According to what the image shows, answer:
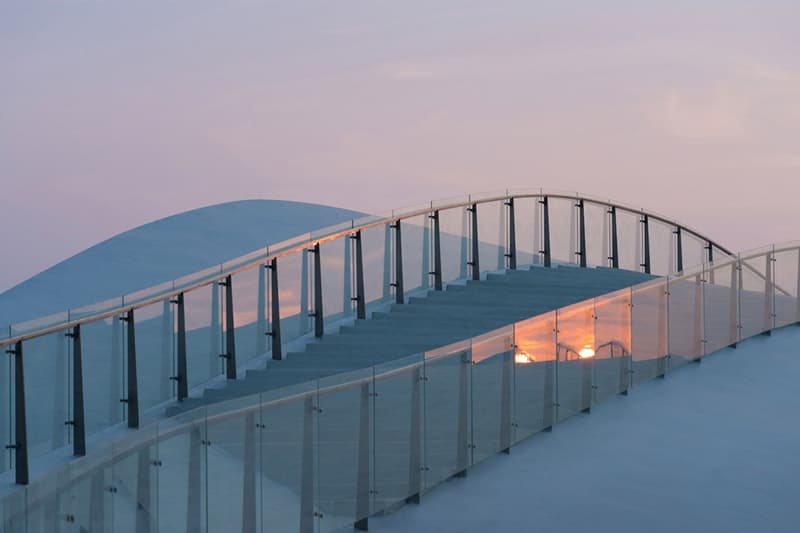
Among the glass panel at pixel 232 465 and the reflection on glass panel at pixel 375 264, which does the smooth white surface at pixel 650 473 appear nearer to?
the glass panel at pixel 232 465

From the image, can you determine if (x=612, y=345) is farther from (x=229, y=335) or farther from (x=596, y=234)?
(x=596, y=234)

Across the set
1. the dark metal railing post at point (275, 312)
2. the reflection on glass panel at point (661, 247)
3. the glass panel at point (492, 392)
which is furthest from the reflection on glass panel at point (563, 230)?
the glass panel at point (492, 392)

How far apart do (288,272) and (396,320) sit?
→ 144 centimetres

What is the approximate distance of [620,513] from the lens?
38.2 ft

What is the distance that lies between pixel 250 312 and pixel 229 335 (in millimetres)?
506

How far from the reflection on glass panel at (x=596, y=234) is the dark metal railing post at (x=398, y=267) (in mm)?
4342

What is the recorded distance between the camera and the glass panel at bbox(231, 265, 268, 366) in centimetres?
1553

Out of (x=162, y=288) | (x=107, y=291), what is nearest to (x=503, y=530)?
(x=162, y=288)

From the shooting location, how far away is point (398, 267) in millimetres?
17812

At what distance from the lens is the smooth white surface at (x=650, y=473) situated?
11500mm

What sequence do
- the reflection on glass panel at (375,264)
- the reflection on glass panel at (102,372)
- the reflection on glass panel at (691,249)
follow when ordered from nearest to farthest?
the reflection on glass panel at (102,372), the reflection on glass panel at (375,264), the reflection on glass panel at (691,249)

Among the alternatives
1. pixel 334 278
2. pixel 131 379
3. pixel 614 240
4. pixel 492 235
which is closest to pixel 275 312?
pixel 334 278

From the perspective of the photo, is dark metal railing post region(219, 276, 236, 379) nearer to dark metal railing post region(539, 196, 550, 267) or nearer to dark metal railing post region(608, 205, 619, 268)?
dark metal railing post region(539, 196, 550, 267)

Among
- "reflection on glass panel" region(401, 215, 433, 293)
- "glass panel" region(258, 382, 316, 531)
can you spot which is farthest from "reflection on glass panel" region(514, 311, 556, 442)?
"reflection on glass panel" region(401, 215, 433, 293)
